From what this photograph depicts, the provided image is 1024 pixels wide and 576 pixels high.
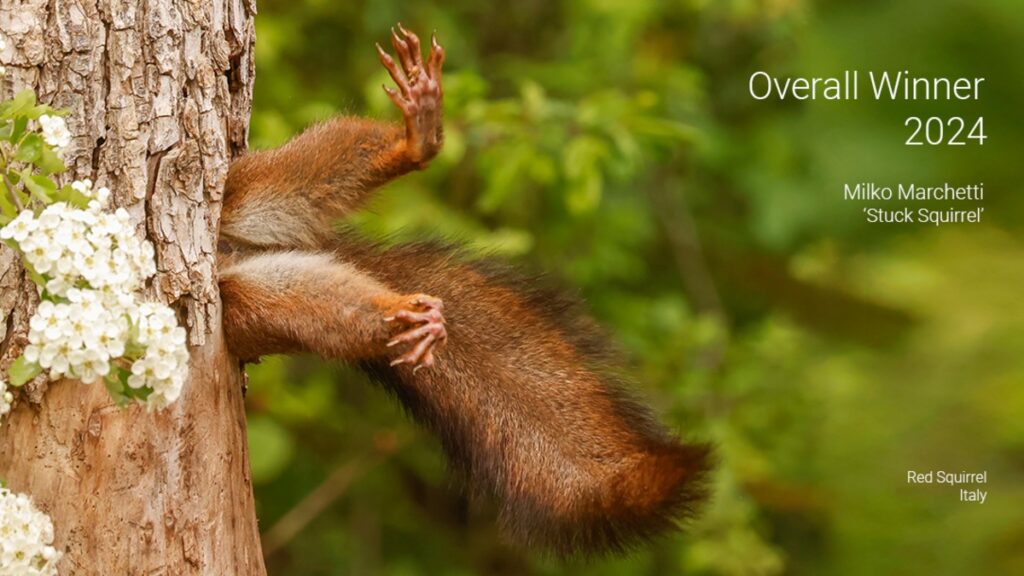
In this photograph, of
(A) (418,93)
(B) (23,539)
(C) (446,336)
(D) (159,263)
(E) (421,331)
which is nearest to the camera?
(B) (23,539)

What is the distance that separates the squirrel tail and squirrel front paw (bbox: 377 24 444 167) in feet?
0.86

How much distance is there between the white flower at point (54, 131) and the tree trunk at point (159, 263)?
1.03 ft

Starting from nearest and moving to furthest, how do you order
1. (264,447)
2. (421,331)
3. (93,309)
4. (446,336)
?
(93,309) → (421,331) → (446,336) → (264,447)

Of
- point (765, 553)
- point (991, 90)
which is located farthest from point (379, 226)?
point (991, 90)

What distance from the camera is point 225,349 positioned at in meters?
2.94

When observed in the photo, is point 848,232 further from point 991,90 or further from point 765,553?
point 765,553

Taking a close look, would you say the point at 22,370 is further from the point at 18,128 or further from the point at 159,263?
the point at 159,263

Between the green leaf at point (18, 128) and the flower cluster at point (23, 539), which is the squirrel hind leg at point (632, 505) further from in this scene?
the green leaf at point (18, 128)

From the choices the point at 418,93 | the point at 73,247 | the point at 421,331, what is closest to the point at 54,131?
the point at 73,247

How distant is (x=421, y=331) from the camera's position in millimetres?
2881

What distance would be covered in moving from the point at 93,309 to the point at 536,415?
1.22m

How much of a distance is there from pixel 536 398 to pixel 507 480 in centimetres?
20

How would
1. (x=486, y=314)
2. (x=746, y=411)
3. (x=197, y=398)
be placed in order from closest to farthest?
(x=197, y=398)
(x=486, y=314)
(x=746, y=411)

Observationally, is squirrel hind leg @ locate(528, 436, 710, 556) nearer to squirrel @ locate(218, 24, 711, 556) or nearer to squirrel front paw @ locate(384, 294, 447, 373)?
squirrel @ locate(218, 24, 711, 556)
